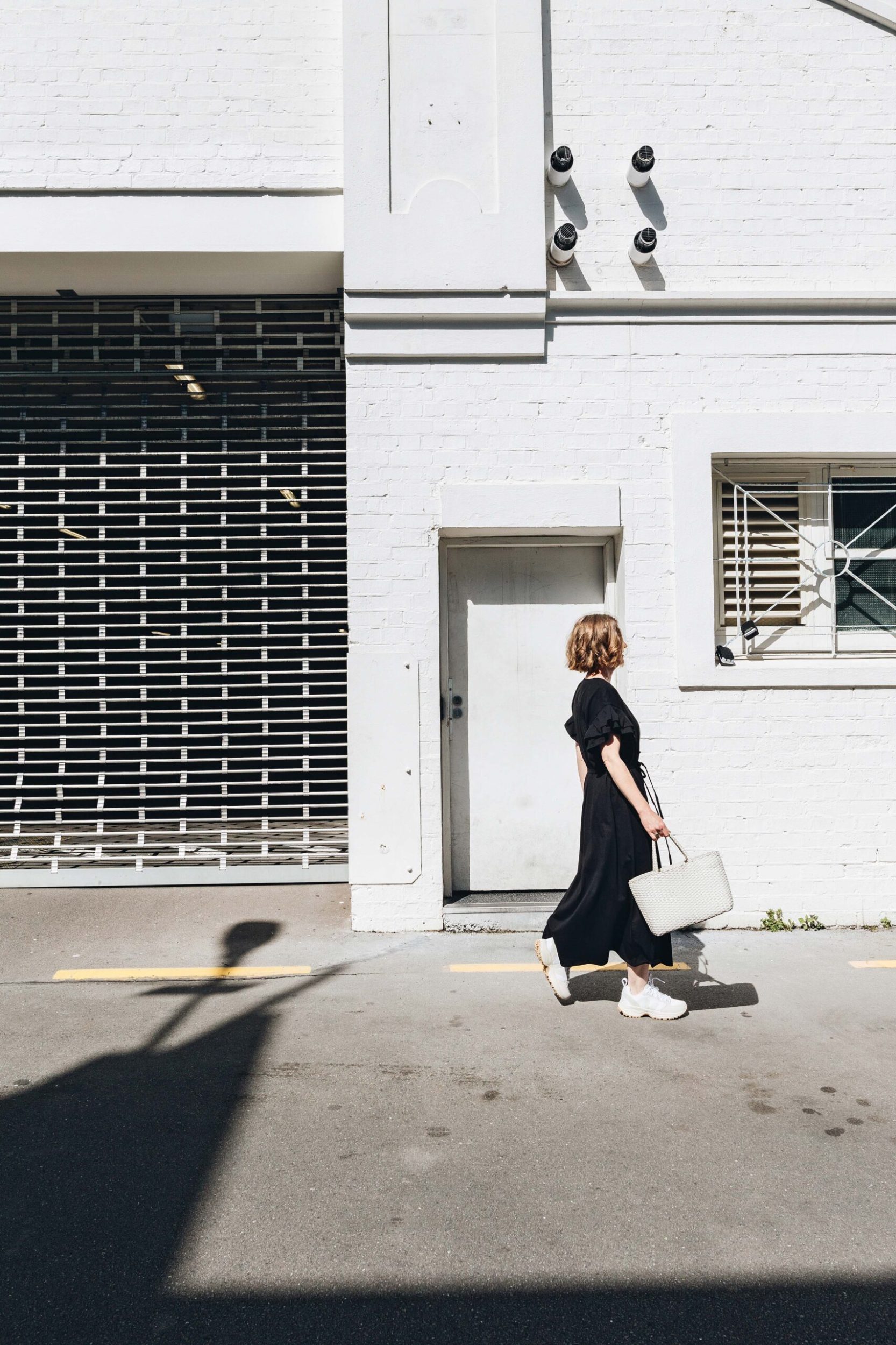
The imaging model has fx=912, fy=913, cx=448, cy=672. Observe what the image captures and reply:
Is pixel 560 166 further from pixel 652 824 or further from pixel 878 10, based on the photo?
pixel 652 824

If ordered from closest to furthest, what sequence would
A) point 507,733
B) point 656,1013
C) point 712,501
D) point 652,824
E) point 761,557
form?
1. point 652,824
2. point 656,1013
3. point 712,501
4. point 507,733
5. point 761,557

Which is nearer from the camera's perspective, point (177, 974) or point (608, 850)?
point (608, 850)

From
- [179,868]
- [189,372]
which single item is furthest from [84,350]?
[179,868]

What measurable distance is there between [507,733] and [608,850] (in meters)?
1.93

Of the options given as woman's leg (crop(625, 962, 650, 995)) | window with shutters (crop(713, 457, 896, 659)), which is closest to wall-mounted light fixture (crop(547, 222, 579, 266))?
window with shutters (crop(713, 457, 896, 659))

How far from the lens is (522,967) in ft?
17.8

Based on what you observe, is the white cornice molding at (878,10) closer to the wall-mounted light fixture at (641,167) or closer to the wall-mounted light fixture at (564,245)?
the wall-mounted light fixture at (641,167)

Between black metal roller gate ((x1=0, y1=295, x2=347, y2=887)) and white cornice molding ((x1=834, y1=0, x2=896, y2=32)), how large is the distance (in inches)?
165

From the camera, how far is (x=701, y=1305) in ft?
8.25

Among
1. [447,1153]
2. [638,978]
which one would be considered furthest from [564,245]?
[447,1153]

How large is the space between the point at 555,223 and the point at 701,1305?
6.08 m

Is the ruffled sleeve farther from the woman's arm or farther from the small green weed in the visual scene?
the small green weed

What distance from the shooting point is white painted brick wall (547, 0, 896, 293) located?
6262 millimetres

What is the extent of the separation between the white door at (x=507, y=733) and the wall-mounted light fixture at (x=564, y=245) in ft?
6.31
